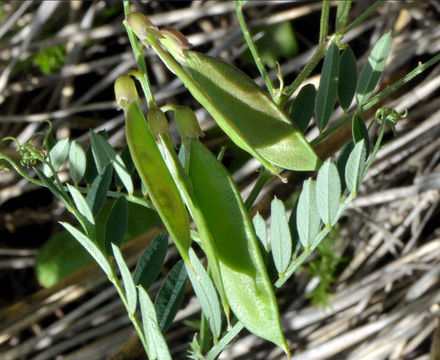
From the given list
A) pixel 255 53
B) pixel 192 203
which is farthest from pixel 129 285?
pixel 255 53

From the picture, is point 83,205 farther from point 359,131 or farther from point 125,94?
point 359,131

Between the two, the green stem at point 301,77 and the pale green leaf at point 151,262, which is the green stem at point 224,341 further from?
the green stem at point 301,77

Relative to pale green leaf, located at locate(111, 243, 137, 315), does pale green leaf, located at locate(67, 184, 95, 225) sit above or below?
above

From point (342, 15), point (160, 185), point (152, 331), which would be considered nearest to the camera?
point (160, 185)

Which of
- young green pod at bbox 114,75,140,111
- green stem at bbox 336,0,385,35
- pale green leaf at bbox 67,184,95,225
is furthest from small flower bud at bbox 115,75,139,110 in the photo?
green stem at bbox 336,0,385,35

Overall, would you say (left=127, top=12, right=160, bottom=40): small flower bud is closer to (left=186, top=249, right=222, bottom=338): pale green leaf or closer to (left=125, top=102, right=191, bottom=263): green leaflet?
(left=125, top=102, right=191, bottom=263): green leaflet

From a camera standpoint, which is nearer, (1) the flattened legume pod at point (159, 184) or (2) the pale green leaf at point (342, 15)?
(1) the flattened legume pod at point (159, 184)

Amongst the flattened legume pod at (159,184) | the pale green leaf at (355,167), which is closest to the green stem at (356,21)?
the pale green leaf at (355,167)
